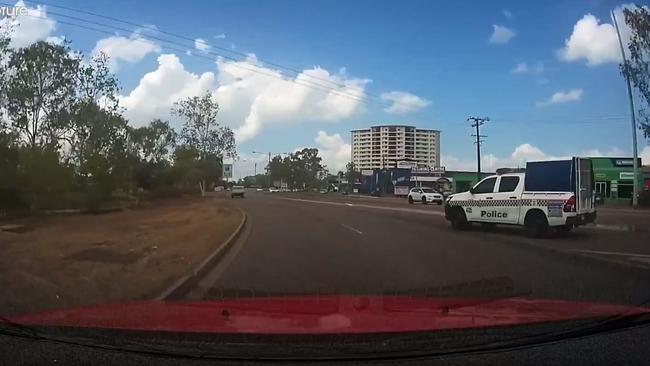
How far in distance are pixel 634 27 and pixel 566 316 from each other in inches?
1261

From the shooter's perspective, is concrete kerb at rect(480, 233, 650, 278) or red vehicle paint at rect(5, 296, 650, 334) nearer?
red vehicle paint at rect(5, 296, 650, 334)

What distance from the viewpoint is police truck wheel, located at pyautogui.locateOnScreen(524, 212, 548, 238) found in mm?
18125

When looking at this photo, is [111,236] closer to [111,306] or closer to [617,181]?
[111,306]

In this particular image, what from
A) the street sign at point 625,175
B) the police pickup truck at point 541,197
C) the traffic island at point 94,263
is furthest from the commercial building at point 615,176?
the traffic island at point 94,263

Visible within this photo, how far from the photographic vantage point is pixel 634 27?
1253 inches

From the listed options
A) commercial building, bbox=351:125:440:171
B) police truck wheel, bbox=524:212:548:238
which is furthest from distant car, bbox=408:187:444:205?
commercial building, bbox=351:125:440:171

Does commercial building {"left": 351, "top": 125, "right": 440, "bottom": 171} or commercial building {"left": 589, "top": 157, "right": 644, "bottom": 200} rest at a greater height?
commercial building {"left": 351, "top": 125, "right": 440, "bottom": 171}

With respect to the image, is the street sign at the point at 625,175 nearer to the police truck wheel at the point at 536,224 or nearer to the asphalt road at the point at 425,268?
the asphalt road at the point at 425,268

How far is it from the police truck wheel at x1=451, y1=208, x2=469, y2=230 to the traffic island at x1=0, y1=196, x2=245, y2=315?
7626 mm

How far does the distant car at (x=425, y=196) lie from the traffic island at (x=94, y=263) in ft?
108

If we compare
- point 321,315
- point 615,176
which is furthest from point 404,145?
point 321,315

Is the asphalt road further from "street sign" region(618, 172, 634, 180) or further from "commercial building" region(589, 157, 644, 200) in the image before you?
"street sign" region(618, 172, 634, 180)

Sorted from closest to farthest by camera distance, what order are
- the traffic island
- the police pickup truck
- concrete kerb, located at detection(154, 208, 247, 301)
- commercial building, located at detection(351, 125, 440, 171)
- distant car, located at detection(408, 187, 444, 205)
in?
concrete kerb, located at detection(154, 208, 247, 301), the traffic island, the police pickup truck, distant car, located at detection(408, 187, 444, 205), commercial building, located at detection(351, 125, 440, 171)

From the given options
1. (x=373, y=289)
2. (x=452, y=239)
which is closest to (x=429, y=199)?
(x=452, y=239)
